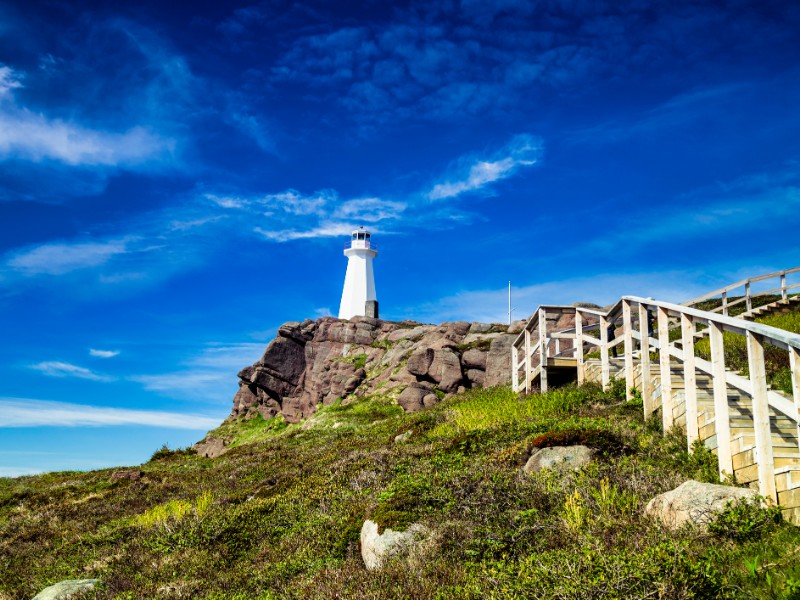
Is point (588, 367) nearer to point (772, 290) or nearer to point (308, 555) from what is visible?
point (308, 555)

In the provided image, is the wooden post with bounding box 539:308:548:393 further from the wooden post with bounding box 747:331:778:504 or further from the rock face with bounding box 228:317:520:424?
the wooden post with bounding box 747:331:778:504

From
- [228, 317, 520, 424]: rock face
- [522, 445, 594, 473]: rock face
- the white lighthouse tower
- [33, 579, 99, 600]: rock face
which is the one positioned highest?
the white lighthouse tower

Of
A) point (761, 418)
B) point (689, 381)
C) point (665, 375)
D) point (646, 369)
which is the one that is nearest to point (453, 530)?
point (761, 418)

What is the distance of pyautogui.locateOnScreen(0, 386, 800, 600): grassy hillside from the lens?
575 cm

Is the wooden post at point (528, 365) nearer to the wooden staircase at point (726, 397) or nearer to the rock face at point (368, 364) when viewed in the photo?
the wooden staircase at point (726, 397)

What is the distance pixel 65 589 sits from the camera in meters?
9.94

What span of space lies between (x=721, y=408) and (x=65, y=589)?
383 inches

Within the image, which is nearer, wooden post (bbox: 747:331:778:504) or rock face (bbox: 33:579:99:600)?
wooden post (bbox: 747:331:778:504)

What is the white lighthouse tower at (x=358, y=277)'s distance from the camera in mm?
62594

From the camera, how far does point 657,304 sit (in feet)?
40.0

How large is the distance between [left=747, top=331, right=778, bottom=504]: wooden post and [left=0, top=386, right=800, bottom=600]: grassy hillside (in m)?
0.64

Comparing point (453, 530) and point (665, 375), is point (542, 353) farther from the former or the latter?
point (453, 530)

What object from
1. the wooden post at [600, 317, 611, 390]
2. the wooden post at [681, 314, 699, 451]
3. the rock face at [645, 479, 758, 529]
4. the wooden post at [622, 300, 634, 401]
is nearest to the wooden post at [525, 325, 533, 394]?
the wooden post at [600, 317, 611, 390]

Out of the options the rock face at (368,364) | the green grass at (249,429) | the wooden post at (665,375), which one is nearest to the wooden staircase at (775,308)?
the rock face at (368,364)
